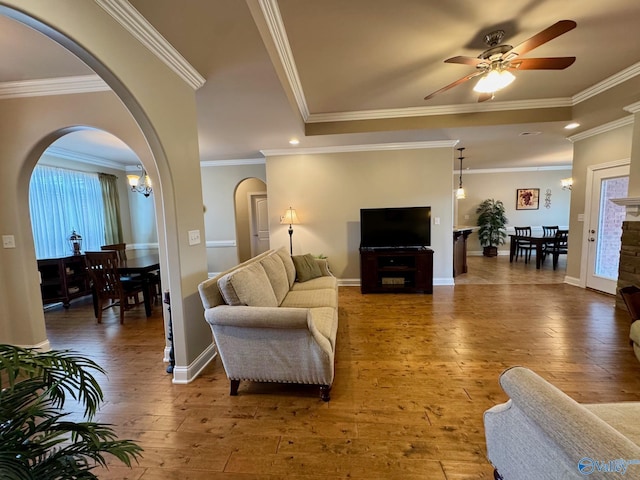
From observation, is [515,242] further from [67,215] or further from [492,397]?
[67,215]

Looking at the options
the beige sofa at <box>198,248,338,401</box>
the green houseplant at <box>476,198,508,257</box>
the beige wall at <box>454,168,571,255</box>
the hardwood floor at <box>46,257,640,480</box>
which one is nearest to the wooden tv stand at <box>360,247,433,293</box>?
the hardwood floor at <box>46,257,640,480</box>

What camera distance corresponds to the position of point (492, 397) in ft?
6.57

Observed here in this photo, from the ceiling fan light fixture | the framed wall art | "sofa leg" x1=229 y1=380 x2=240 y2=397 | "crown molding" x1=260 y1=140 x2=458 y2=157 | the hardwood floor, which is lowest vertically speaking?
the hardwood floor

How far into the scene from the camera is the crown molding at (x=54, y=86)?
235 centimetres

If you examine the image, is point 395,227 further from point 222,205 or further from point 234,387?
point 222,205

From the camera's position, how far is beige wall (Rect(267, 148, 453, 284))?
191 inches

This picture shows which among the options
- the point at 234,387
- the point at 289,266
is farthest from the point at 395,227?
the point at 234,387

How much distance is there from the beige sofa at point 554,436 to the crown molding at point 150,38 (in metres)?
2.75

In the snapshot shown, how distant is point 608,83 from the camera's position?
3.15 metres

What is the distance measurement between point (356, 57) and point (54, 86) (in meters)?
2.71

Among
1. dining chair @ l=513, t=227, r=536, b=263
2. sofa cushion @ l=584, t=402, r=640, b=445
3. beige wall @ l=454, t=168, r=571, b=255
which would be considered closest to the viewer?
sofa cushion @ l=584, t=402, r=640, b=445

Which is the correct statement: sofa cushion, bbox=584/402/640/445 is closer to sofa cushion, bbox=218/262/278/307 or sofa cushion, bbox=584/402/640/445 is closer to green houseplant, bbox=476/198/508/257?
sofa cushion, bbox=218/262/278/307

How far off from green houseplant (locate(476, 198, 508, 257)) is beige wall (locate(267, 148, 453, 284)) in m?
4.05

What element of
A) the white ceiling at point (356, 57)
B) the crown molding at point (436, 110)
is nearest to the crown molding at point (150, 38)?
the white ceiling at point (356, 57)
